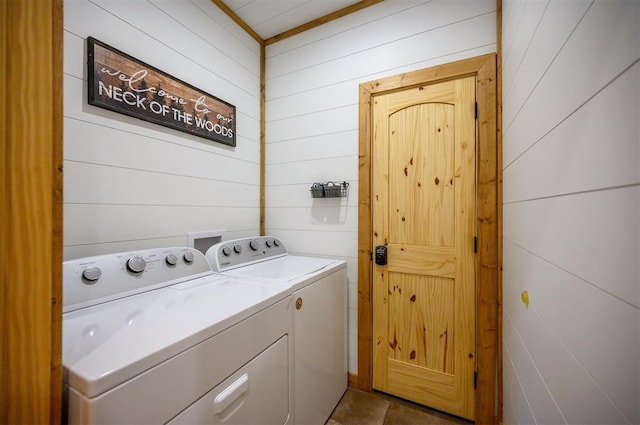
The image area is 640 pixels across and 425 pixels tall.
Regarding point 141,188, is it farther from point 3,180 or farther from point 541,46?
point 541,46

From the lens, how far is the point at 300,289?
4.16 feet

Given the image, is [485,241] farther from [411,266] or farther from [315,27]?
[315,27]

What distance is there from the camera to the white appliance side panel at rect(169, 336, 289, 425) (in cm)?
76

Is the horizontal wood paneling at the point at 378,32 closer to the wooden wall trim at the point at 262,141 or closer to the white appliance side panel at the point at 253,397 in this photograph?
the wooden wall trim at the point at 262,141

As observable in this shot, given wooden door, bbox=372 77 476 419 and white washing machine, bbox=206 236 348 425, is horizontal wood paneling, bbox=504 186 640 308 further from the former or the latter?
white washing machine, bbox=206 236 348 425

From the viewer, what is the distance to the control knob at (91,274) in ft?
3.20

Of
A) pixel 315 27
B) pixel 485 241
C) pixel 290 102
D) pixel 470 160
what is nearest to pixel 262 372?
pixel 485 241

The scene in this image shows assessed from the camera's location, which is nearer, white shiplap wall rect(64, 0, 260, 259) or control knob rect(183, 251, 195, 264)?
white shiplap wall rect(64, 0, 260, 259)

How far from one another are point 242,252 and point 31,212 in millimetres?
1217

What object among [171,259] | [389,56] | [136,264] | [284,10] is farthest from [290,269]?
[284,10]

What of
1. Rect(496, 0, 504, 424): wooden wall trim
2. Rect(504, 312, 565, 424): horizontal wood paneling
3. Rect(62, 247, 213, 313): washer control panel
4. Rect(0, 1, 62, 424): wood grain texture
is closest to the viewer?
Rect(0, 1, 62, 424): wood grain texture

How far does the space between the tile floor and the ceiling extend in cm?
275

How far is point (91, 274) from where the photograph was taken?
99 centimetres

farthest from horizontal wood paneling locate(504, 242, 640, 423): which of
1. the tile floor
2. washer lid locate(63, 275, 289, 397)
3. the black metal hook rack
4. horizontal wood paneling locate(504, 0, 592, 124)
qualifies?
the black metal hook rack
